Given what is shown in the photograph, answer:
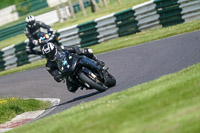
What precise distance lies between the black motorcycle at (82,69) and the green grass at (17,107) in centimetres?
180

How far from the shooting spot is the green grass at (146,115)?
20.8ft

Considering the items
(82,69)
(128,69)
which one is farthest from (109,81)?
(128,69)

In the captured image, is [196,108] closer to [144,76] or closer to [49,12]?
[144,76]

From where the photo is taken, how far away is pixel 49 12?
37.0 meters

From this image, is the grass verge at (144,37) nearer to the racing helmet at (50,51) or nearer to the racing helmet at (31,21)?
the racing helmet at (31,21)

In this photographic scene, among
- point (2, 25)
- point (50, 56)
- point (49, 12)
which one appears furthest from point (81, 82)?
point (2, 25)

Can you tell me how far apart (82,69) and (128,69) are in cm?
305

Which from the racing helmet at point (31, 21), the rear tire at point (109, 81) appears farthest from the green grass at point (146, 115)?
the racing helmet at point (31, 21)

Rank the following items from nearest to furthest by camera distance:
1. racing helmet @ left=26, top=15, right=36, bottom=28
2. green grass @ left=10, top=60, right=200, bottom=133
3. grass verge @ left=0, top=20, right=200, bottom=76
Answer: green grass @ left=10, top=60, right=200, bottom=133
grass verge @ left=0, top=20, right=200, bottom=76
racing helmet @ left=26, top=15, right=36, bottom=28

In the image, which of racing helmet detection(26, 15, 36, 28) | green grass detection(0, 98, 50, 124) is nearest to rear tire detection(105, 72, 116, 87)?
green grass detection(0, 98, 50, 124)

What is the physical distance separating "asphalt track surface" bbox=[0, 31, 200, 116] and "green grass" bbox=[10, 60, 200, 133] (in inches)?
114

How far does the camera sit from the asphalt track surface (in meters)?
12.3

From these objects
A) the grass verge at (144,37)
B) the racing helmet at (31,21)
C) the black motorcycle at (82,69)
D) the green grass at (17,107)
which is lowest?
the grass verge at (144,37)

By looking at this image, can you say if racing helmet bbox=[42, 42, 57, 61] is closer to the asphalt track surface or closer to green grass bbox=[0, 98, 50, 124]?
the asphalt track surface
